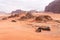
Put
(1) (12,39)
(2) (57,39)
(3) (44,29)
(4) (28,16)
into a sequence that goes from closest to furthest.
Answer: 1. (1) (12,39)
2. (2) (57,39)
3. (3) (44,29)
4. (4) (28,16)

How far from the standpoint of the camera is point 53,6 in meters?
49.5

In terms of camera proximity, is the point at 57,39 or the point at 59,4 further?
the point at 59,4

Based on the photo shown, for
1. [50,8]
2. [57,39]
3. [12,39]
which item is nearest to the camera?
[12,39]

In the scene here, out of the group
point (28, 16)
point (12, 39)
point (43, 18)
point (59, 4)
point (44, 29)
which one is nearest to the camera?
point (12, 39)

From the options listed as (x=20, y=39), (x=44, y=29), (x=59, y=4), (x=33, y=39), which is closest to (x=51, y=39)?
(x=33, y=39)

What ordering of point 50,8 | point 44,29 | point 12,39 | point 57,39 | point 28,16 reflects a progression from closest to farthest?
point 12,39
point 57,39
point 44,29
point 28,16
point 50,8

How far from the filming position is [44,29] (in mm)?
10281

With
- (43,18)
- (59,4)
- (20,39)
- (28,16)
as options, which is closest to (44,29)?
(20,39)

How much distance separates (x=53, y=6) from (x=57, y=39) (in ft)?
141

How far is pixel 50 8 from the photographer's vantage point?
51.6 metres

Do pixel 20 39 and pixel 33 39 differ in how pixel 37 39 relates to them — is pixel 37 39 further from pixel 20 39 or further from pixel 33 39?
pixel 20 39

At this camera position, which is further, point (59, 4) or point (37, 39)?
point (59, 4)

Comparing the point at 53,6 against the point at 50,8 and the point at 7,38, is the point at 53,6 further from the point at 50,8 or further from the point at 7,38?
the point at 7,38

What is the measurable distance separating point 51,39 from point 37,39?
65 cm
